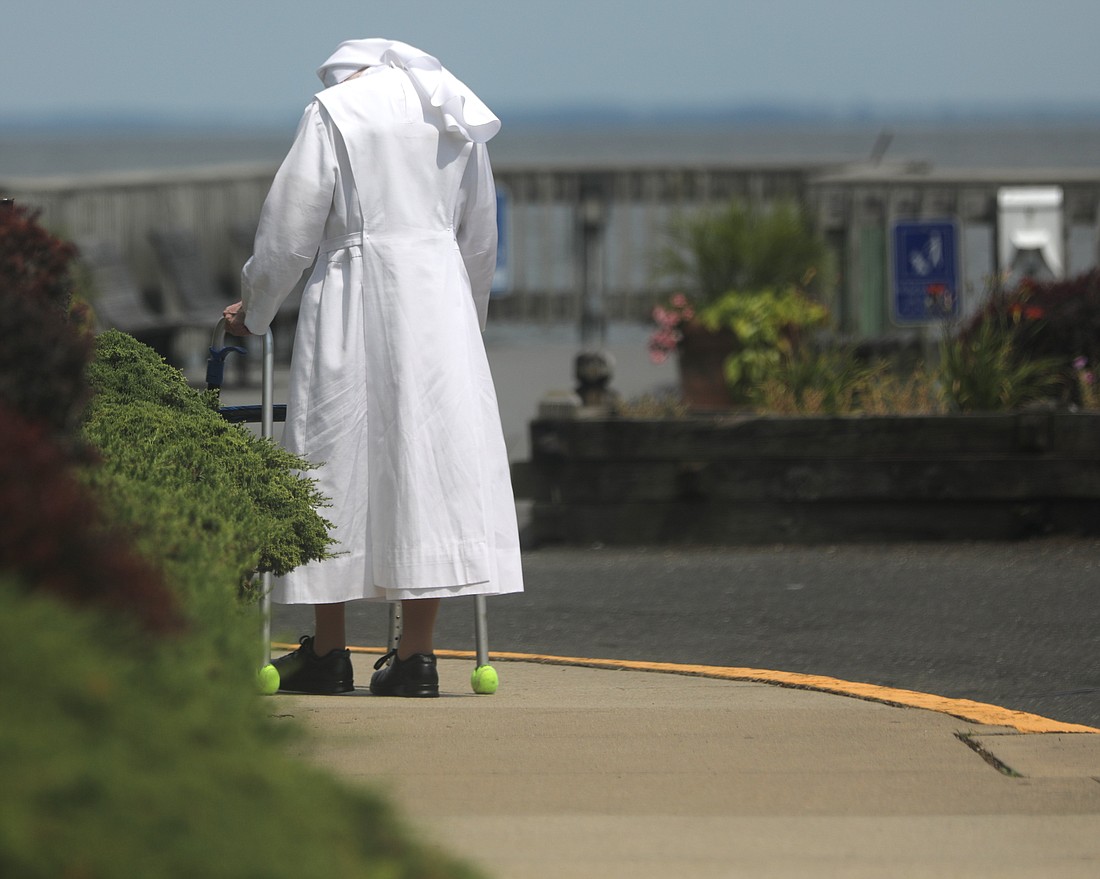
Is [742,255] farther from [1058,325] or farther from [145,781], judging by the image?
[145,781]

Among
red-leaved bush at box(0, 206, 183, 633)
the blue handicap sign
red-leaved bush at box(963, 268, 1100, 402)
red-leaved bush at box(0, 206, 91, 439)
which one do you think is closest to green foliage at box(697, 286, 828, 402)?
the blue handicap sign

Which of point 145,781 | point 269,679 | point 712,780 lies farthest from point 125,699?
point 269,679

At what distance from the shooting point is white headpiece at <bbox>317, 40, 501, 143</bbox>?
5.07 meters

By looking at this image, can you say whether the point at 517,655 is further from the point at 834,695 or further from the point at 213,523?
the point at 213,523

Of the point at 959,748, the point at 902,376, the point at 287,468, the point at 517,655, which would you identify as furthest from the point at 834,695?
the point at 902,376

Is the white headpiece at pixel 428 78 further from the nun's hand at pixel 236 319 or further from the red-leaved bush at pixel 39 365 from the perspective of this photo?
the red-leaved bush at pixel 39 365

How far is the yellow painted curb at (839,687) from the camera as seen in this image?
4.59m

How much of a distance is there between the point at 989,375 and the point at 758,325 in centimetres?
190

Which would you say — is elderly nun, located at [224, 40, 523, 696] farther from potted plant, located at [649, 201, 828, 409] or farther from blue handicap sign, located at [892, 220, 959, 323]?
blue handicap sign, located at [892, 220, 959, 323]

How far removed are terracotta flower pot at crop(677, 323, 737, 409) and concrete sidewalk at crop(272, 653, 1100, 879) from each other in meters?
5.31

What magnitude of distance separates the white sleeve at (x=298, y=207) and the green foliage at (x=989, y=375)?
14.3ft

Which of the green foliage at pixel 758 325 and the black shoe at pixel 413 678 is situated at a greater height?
the green foliage at pixel 758 325

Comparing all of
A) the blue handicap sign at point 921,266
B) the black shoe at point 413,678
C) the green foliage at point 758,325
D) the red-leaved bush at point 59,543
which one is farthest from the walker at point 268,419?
the blue handicap sign at point 921,266

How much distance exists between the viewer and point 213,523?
367cm
